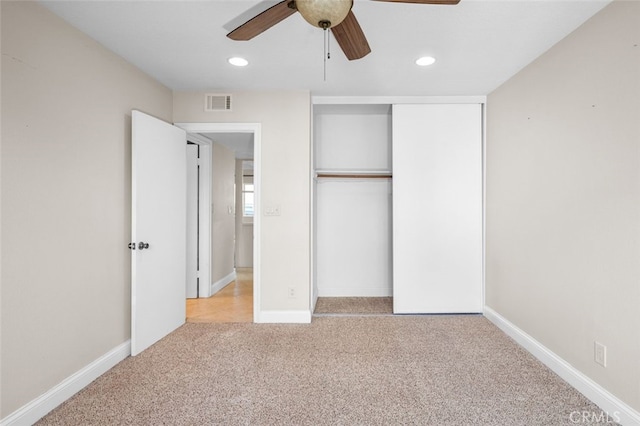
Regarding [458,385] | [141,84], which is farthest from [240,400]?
[141,84]

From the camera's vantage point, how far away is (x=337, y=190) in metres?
4.51

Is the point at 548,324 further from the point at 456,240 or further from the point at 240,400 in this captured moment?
the point at 240,400

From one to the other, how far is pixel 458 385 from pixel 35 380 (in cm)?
259

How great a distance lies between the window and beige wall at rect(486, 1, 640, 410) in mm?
5053

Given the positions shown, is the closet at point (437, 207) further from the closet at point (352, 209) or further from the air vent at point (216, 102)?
the air vent at point (216, 102)

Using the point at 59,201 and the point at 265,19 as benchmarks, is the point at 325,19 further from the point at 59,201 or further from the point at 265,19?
the point at 59,201

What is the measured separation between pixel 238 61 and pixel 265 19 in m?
1.20

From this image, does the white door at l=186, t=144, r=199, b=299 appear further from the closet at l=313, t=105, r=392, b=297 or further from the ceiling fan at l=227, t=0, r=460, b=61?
the ceiling fan at l=227, t=0, r=460, b=61

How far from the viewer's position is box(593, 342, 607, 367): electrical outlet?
202 cm

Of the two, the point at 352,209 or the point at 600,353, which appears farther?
the point at 352,209

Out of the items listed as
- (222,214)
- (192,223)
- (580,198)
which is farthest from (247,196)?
(580,198)

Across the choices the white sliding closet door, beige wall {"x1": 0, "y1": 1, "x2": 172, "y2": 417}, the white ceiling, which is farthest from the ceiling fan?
the white sliding closet door

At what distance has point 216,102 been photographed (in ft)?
11.4

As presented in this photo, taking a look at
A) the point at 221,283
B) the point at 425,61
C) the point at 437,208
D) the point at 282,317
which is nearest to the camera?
the point at 425,61
